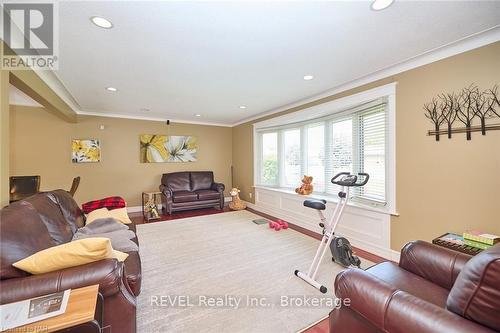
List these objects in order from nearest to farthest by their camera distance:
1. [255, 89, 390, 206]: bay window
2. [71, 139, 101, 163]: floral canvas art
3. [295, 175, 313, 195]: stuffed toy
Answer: [255, 89, 390, 206]: bay window, [295, 175, 313, 195]: stuffed toy, [71, 139, 101, 163]: floral canvas art

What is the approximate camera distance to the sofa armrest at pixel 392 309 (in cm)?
84

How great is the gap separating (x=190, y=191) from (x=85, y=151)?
2.48 m

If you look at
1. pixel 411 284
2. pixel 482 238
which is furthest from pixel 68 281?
pixel 482 238

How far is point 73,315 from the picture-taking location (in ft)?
2.98

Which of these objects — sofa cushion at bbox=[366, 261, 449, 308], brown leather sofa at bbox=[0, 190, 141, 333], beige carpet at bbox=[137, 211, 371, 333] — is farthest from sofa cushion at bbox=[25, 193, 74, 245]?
sofa cushion at bbox=[366, 261, 449, 308]

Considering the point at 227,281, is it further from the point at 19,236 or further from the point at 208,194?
the point at 208,194

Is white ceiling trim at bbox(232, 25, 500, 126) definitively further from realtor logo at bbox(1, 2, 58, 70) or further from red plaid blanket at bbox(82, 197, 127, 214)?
red plaid blanket at bbox(82, 197, 127, 214)

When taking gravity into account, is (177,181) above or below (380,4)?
below

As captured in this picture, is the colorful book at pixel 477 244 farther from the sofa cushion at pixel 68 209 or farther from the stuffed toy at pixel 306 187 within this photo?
the sofa cushion at pixel 68 209

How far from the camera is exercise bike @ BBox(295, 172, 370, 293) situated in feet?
7.13

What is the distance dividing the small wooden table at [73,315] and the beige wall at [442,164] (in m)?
3.06

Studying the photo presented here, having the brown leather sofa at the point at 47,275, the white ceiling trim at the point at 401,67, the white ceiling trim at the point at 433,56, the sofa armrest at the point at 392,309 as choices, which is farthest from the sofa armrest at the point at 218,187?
the sofa armrest at the point at 392,309

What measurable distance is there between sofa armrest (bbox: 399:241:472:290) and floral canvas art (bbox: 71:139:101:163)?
Answer: 5836 mm

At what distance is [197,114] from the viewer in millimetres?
5258
